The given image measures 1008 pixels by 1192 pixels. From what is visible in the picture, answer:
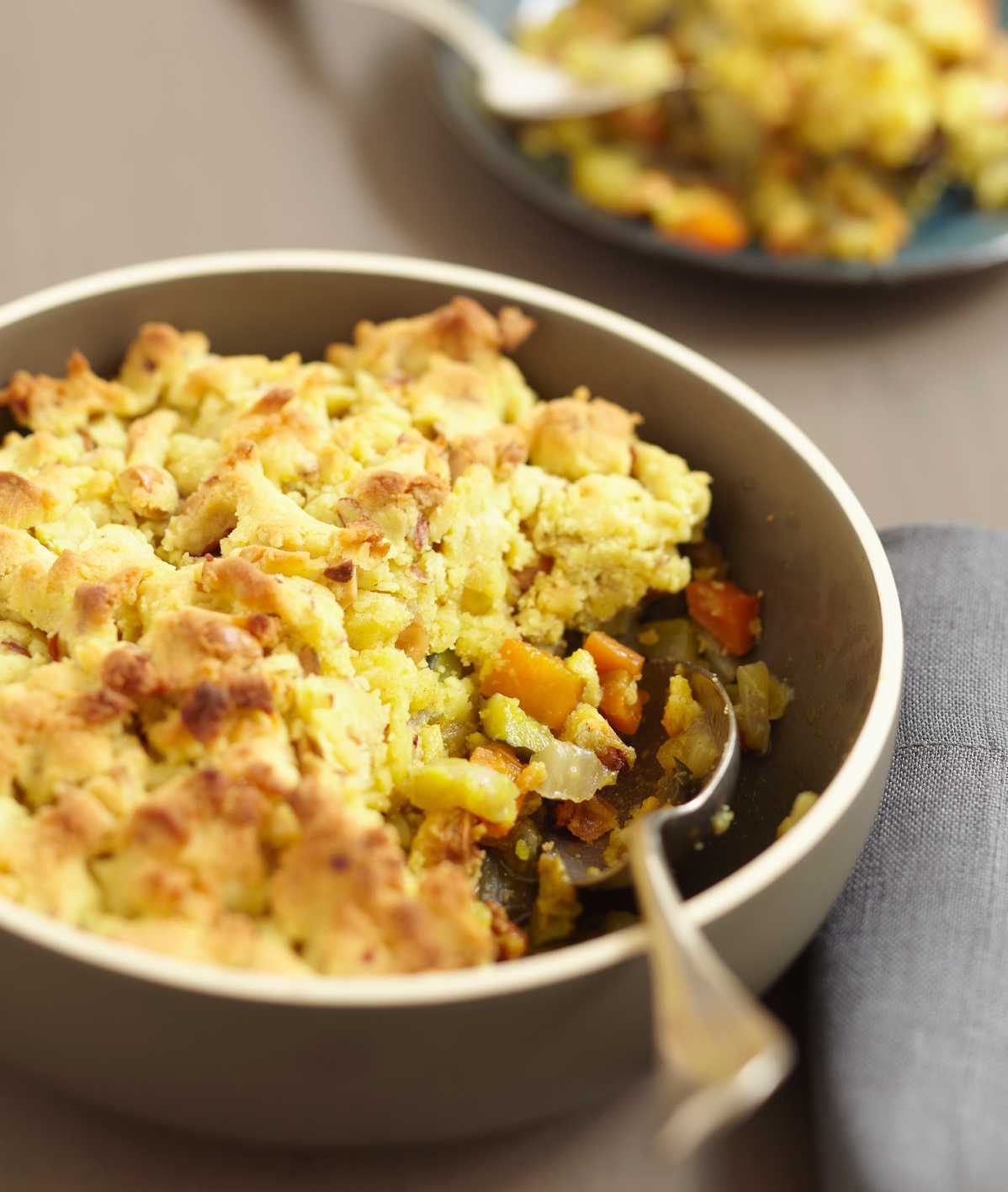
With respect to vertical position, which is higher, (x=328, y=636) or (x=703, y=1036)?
(x=328, y=636)

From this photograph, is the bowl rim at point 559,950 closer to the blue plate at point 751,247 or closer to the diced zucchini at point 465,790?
the diced zucchini at point 465,790

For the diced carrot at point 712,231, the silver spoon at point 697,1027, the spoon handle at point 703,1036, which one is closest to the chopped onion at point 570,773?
the silver spoon at point 697,1027

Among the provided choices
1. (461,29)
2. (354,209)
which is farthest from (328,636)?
(461,29)

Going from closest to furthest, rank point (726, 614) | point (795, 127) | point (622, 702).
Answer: point (622, 702)
point (726, 614)
point (795, 127)

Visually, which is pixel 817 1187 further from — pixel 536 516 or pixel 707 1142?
pixel 536 516

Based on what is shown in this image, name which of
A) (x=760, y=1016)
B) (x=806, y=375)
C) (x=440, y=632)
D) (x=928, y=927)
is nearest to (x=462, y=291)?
(x=440, y=632)

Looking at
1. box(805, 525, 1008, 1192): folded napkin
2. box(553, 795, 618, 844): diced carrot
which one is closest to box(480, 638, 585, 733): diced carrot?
box(553, 795, 618, 844): diced carrot

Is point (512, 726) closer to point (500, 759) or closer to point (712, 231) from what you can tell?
point (500, 759)
